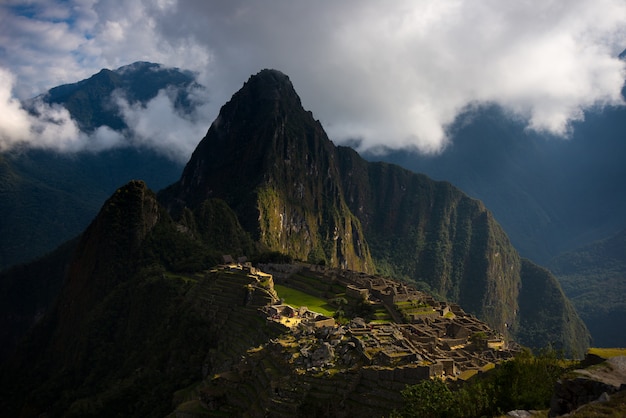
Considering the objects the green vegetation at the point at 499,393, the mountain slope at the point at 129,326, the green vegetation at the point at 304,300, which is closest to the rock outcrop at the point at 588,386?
the green vegetation at the point at 499,393

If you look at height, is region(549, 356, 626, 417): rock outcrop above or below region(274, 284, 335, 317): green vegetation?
below

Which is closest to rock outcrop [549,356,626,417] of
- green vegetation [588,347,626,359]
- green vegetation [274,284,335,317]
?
green vegetation [588,347,626,359]

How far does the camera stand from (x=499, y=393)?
22344 millimetres

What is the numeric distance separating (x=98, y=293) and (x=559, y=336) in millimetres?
168124

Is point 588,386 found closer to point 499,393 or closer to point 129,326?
point 499,393

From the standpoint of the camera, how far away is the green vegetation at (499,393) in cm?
2109

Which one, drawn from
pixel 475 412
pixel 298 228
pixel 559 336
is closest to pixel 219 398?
pixel 475 412

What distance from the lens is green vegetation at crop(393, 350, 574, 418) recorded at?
69.2 ft

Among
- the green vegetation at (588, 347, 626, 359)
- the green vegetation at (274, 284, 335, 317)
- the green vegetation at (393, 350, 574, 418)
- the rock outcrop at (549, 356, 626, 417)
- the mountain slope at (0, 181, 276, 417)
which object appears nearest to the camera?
the rock outcrop at (549, 356, 626, 417)

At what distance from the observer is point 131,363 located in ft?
215

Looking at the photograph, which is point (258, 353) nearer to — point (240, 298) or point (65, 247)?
point (240, 298)

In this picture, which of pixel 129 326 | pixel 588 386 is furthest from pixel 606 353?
pixel 129 326

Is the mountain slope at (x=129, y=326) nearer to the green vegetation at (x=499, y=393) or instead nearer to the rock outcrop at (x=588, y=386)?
the green vegetation at (x=499, y=393)

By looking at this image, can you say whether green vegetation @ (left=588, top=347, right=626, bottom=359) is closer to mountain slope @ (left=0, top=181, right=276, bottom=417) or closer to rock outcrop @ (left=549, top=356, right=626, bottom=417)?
rock outcrop @ (left=549, top=356, right=626, bottom=417)
